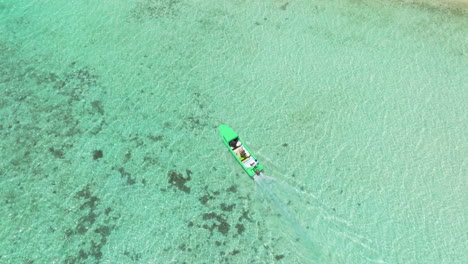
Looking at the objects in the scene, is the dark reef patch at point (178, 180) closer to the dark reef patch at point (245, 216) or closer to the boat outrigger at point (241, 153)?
the boat outrigger at point (241, 153)

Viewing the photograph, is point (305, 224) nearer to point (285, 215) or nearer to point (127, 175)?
point (285, 215)

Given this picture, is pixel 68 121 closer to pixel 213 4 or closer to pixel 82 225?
pixel 82 225

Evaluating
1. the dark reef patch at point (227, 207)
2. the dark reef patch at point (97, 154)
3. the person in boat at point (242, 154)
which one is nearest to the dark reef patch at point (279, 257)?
the dark reef patch at point (227, 207)

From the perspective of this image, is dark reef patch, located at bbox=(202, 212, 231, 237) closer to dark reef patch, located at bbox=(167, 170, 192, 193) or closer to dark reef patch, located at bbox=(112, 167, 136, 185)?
dark reef patch, located at bbox=(167, 170, 192, 193)

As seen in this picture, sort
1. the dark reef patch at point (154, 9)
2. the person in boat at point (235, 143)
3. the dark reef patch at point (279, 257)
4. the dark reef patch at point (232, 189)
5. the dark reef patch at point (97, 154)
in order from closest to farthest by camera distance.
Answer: the dark reef patch at point (279, 257) < the dark reef patch at point (232, 189) < the person in boat at point (235, 143) < the dark reef patch at point (97, 154) < the dark reef patch at point (154, 9)

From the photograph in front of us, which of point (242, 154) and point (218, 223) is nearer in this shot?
point (218, 223)

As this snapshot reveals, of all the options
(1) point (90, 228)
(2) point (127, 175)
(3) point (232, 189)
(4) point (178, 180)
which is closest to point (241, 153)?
(3) point (232, 189)

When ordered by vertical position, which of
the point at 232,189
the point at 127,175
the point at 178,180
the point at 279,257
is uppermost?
the point at 127,175
